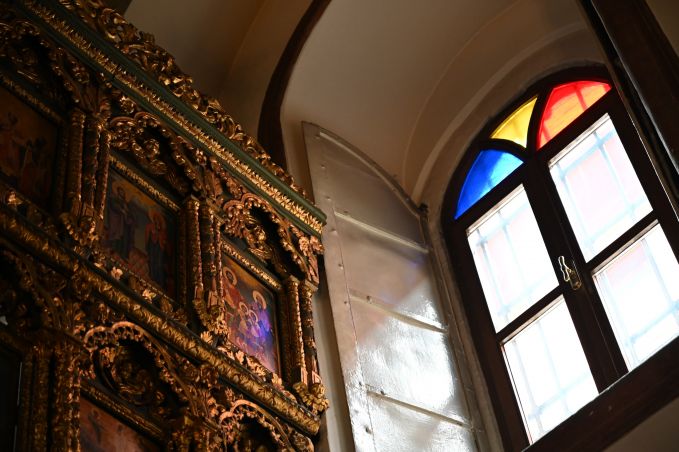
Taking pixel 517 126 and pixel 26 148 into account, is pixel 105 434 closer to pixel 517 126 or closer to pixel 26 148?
pixel 26 148

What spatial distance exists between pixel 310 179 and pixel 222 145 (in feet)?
3.38

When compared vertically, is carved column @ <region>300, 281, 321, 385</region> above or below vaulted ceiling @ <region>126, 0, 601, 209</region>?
below

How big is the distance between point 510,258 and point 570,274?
0.56m

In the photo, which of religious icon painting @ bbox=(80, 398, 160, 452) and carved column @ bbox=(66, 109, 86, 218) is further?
carved column @ bbox=(66, 109, 86, 218)

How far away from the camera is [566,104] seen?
7.10 m

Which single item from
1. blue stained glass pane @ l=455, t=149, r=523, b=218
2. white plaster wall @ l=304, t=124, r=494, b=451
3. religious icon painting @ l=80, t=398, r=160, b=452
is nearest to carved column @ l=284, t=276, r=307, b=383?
white plaster wall @ l=304, t=124, r=494, b=451

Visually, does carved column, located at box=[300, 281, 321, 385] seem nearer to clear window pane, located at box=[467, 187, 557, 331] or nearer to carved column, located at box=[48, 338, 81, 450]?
clear window pane, located at box=[467, 187, 557, 331]

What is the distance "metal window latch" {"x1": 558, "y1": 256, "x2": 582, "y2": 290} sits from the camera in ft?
20.8

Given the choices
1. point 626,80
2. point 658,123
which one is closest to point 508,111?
point 626,80

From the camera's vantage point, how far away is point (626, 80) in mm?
5254

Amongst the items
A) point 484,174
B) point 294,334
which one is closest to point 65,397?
point 294,334

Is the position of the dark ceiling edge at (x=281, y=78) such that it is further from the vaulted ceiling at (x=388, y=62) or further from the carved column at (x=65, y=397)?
the carved column at (x=65, y=397)

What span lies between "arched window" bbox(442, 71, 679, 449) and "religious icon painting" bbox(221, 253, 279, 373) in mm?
1392

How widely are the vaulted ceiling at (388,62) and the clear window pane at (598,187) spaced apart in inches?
25.0
